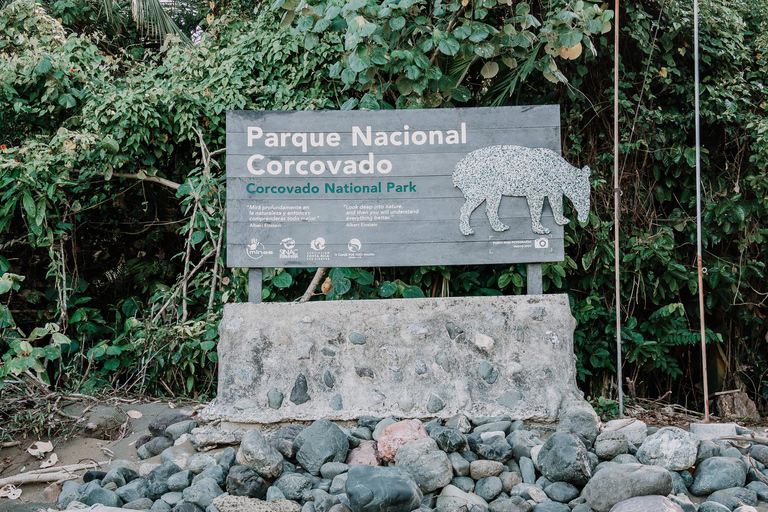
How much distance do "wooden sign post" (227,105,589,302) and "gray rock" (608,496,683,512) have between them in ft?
5.13

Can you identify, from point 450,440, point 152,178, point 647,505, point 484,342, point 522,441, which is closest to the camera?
point 647,505

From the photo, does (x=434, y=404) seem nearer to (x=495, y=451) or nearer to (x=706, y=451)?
(x=495, y=451)

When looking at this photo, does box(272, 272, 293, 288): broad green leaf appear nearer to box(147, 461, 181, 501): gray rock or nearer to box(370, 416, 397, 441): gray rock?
box(370, 416, 397, 441): gray rock

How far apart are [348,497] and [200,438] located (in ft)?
4.12

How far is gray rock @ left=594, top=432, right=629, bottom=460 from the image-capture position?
10.5 feet

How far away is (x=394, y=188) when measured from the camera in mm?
4047

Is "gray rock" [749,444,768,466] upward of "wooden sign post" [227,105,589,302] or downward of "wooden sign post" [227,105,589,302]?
downward

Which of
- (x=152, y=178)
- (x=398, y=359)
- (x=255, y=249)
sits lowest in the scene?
(x=398, y=359)

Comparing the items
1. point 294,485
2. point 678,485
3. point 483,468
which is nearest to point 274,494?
point 294,485

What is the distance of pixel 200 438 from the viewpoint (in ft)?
12.0

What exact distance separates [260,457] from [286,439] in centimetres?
31

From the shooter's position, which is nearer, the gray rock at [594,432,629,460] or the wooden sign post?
the gray rock at [594,432,629,460]

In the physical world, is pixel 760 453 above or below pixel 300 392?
below

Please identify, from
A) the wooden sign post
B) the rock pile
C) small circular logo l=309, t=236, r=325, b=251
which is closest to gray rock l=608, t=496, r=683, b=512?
the rock pile
